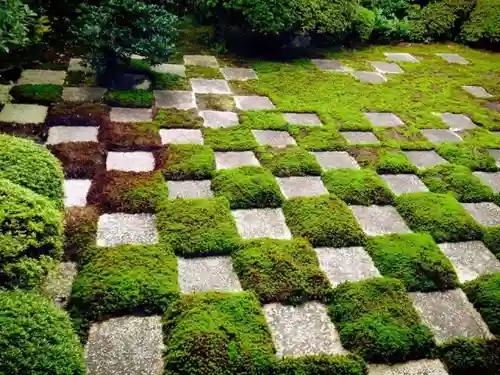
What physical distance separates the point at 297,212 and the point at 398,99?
3113mm

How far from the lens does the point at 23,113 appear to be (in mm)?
4648

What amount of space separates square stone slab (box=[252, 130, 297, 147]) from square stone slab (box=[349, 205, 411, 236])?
118cm

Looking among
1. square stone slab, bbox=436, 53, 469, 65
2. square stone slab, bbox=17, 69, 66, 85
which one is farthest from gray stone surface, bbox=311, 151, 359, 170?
square stone slab, bbox=436, 53, 469, 65

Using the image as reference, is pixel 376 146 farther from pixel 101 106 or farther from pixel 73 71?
pixel 73 71

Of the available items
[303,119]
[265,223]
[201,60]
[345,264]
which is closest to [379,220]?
[345,264]

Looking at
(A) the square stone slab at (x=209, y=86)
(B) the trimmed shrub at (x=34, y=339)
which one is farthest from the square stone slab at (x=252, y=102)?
(B) the trimmed shrub at (x=34, y=339)

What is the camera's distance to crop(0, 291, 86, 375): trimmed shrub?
1.79 meters

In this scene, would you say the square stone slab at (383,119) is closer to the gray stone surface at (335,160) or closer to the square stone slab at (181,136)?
the gray stone surface at (335,160)

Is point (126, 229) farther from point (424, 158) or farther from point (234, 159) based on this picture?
point (424, 158)

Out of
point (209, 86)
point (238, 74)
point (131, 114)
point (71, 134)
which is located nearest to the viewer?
point (71, 134)

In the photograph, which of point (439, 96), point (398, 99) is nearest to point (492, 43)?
point (439, 96)

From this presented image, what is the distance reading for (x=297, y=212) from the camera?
3.65m

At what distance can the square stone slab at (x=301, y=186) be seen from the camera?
12.9 ft

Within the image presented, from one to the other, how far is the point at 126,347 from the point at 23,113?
313cm
